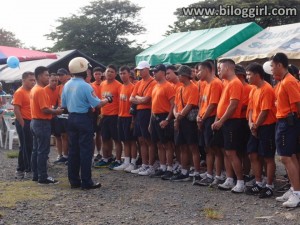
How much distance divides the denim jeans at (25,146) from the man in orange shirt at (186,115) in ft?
9.23

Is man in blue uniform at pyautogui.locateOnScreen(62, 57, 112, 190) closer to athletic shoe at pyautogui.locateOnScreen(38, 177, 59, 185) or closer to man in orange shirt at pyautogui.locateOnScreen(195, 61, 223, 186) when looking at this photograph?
athletic shoe at pyautogui.locateOnScreen(38, 177, 59, 185)

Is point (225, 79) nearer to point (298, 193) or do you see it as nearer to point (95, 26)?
point (298, 193)

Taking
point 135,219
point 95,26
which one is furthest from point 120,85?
point 95,26

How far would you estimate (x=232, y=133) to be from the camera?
6.94 meters

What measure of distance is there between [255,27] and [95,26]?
87.1 ft

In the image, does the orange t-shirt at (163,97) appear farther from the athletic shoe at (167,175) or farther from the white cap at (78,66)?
the white cap at (78,66)

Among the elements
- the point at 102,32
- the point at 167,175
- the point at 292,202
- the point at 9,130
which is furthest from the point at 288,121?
the point at 102,32

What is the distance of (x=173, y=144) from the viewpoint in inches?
336

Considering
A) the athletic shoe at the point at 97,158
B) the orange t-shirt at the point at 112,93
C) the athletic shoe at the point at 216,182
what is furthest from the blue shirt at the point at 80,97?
the athletic shoe at the point at 97,158

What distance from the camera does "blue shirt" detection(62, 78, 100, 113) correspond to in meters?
7.40

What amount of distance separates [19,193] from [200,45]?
8.86 meters

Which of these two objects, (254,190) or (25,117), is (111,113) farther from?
(254,190)

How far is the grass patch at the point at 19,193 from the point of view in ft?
22.5

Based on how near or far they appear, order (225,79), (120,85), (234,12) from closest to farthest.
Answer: (225,79), (120,85), (234,12)
